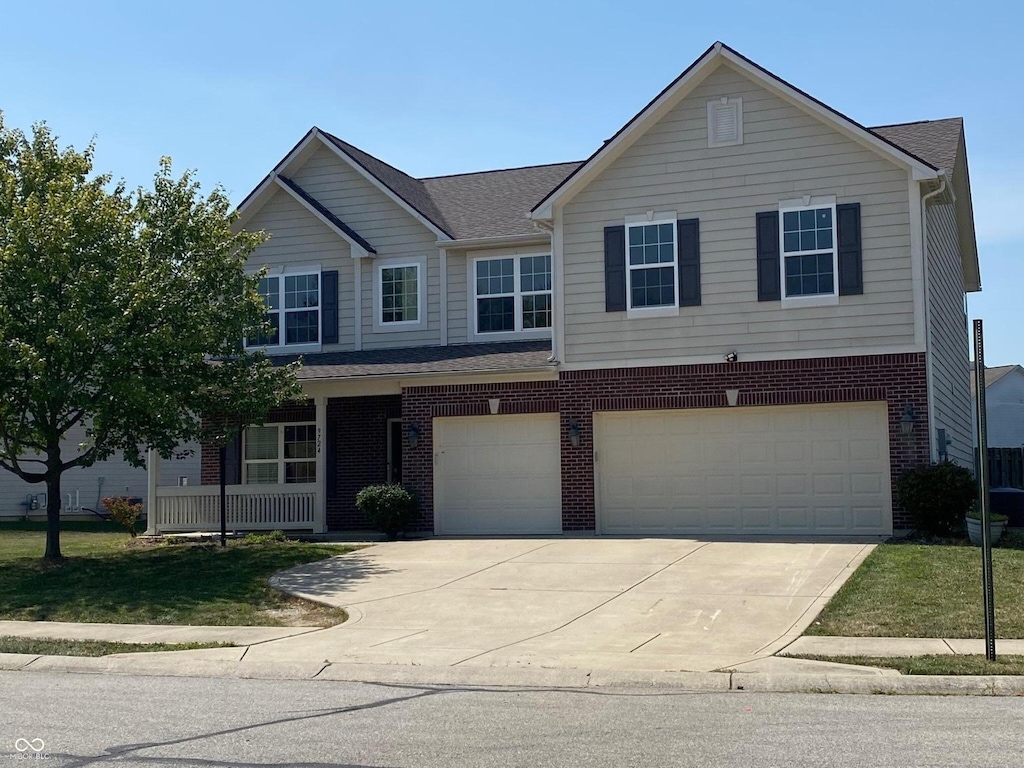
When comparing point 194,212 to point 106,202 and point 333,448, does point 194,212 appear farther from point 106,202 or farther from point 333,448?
point 333,448

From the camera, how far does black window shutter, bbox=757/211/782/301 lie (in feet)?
64.3

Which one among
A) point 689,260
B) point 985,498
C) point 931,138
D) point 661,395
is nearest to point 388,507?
point 661,395

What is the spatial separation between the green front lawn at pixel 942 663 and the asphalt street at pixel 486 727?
1.84 feet

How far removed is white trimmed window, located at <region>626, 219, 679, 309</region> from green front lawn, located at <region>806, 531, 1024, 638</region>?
6117mm

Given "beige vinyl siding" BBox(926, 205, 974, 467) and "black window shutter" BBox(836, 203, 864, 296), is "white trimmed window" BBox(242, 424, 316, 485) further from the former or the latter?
"beige vinyl siding" BBox(926, 205, 974, 467)

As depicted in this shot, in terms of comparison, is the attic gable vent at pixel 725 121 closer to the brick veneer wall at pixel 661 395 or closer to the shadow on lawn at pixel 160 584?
the brick veneer wall at pixel 661 395

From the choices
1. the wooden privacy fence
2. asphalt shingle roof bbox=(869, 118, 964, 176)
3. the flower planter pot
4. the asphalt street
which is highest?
asphalt shingle roof bbox=(869, 118, 964, 176)

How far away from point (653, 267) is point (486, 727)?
13.5m

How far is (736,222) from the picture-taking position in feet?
65.4

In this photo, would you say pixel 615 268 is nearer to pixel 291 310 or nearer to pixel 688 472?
pixel 688 472

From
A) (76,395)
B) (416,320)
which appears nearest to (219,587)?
(76,395)

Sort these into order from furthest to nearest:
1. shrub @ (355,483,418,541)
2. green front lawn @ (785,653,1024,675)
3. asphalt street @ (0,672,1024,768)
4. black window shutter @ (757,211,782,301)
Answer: shrub @ (355,483,418,541) → black window shutter @ (757,211,782,301) → green front lawn @ (785,653,1024,675) → asphalt street @ (0,672,1024,768)

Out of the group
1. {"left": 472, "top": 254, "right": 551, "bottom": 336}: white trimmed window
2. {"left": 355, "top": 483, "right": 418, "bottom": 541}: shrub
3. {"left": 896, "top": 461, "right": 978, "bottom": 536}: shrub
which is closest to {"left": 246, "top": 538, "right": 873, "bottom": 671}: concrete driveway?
{"left": 355, "top": 483, "right": 418, "bottom": 541}: shrub

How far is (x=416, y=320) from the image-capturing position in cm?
2370
